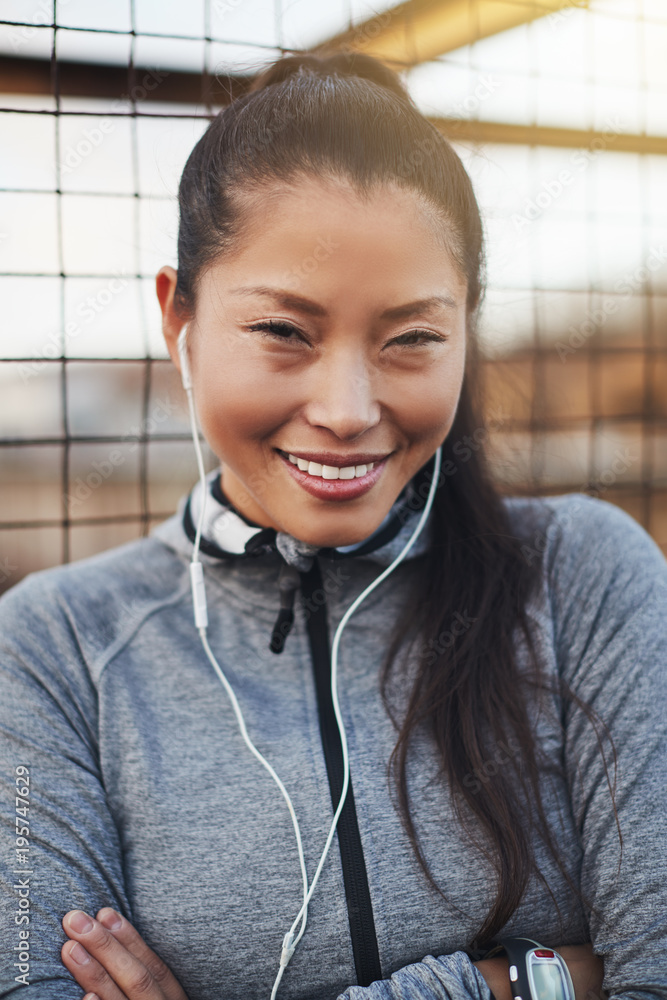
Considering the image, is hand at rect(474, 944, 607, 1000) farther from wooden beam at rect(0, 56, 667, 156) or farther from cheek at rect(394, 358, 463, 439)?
wooden beam at rect(0, 56, 667, 156)

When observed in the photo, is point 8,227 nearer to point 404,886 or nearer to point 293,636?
point 293,636

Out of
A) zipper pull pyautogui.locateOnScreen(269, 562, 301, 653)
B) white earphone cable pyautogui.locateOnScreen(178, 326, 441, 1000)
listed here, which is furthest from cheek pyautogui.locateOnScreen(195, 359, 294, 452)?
zipper pull pyautogui.locateOnScreen(269, 562, 301, 653)

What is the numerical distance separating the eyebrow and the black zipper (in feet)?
1.37

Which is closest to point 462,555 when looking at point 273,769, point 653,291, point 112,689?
point 273,769

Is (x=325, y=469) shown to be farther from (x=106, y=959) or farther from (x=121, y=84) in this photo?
(x=121, y=84)

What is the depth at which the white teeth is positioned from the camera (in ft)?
3.07

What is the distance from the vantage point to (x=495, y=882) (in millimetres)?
925

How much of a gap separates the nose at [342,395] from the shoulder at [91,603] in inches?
17.0

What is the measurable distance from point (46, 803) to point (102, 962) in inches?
7.9

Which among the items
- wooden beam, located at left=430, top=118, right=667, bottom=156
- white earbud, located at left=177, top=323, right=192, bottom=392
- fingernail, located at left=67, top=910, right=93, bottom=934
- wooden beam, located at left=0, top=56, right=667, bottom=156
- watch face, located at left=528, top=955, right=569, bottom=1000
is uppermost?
wooden beam, located at left=430, top=118, right=667, bottom=156

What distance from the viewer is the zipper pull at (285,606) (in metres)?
1.06

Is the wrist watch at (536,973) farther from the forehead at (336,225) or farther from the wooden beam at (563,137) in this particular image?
the wooden beam at (563,137)

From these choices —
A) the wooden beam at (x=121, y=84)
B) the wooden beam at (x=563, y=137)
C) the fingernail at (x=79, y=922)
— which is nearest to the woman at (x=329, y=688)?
the fingernail at (x=79, y=922)

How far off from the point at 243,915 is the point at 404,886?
21 cm
